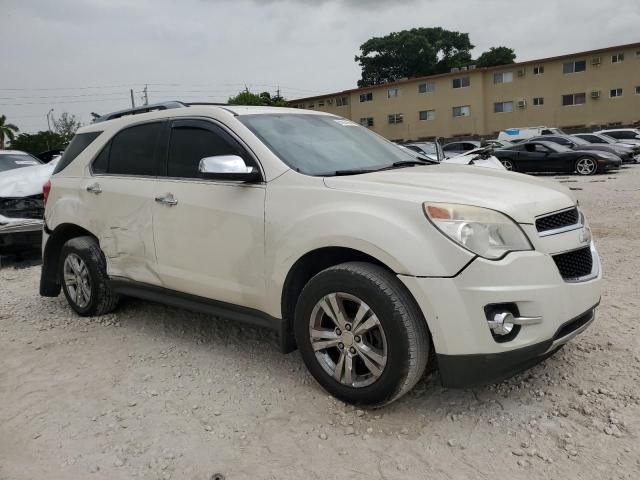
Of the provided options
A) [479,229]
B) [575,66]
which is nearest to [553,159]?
[479,229]

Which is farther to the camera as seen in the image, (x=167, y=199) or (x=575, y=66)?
(x=575, y=66)

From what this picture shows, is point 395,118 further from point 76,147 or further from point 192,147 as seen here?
point 192,147

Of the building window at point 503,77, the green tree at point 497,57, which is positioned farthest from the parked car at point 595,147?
the green tree at point 497,57

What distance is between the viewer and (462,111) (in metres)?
43.0

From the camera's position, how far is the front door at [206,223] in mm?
3344

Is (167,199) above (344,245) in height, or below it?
above

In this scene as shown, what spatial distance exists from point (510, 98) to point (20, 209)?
39.7 metres

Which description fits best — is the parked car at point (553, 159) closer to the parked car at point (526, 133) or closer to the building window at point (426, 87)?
the parked car at point (526, 133)

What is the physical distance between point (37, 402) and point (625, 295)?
4520 mm

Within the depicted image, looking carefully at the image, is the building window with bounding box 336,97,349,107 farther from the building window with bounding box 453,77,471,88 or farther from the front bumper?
the front bumper

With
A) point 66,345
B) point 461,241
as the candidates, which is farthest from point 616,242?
point 66,345

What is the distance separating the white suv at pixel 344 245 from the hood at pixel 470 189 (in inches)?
0.5

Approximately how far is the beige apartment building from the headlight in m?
40.5

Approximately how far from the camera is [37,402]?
329 cm
